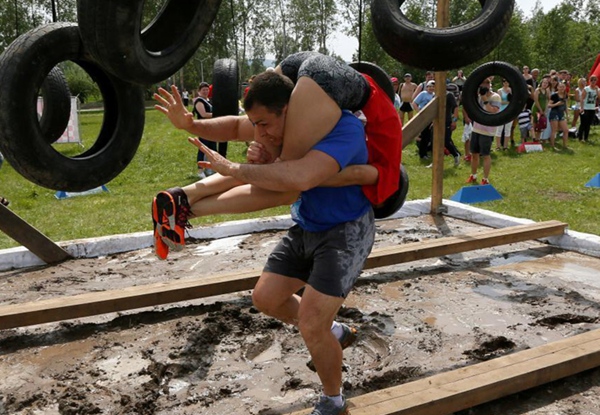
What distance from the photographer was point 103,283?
5.33 metres

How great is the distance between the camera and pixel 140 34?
297 cm

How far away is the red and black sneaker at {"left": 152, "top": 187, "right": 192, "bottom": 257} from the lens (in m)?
3.07

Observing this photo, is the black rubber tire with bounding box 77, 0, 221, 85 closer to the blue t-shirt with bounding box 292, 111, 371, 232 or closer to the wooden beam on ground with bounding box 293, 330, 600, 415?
the blue t-shirt with bounding box 292, 111, 371, 232

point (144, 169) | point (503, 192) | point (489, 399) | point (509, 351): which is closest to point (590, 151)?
point (503, 192)

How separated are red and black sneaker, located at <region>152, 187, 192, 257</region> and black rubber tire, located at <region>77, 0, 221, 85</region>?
63cm

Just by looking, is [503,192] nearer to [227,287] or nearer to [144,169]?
[227,287]

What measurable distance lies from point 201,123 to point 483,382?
6.99ft

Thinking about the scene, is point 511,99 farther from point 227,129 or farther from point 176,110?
point 176,110

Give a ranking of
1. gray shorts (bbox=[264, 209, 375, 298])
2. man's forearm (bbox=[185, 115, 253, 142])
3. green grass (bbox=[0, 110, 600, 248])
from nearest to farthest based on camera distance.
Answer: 1. gray shorts (bbox=[264, 209, 375, 298])
2. man's forearm (bbox=[185, 115, 253, 142])
3. green grass (bbox=[0, 110, 600, 248])

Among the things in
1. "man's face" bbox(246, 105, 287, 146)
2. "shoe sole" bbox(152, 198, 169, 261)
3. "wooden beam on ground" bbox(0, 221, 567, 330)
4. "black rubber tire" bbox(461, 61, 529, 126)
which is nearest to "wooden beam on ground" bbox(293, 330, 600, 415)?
"shoe sole" bbox(152, 198, 169, 261)

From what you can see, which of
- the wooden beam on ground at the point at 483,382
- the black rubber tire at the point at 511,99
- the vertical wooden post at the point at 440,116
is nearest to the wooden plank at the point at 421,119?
the vertical wooden post at the point at 440,116

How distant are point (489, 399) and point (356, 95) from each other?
5.83 feet

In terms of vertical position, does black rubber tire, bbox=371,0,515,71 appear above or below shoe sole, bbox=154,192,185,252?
above

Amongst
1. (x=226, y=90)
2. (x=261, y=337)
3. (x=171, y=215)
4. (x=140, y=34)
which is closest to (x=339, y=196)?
(x=171, y=215)
